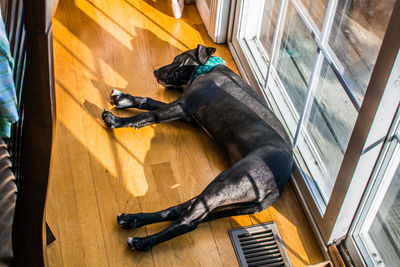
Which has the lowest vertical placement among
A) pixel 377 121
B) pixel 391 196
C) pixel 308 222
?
pixel 308 222

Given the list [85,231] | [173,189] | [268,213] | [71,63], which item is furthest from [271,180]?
[71,63]

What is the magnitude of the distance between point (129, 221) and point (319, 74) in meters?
1.01

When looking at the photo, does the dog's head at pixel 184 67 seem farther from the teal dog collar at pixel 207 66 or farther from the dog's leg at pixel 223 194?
the dog's leg at pixel 223 194

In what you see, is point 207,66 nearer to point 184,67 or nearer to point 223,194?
point 184,67

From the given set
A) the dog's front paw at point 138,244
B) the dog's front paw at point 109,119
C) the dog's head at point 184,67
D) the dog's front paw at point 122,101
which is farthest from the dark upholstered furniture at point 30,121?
the dog's head at point 184,67

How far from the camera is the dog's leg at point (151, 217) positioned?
2068 millimetres

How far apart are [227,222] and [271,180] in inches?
11.0

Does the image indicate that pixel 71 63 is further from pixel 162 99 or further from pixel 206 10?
pixel 206 10

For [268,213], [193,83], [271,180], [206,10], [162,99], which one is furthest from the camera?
[206,10]

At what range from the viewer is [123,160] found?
2.36m

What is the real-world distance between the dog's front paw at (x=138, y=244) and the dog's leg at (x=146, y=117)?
68 cm

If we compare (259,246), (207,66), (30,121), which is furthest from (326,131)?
(30,121)

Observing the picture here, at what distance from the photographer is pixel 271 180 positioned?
2066 mm

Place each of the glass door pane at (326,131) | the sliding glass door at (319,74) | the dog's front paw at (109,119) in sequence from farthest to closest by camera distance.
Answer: the dog's front paw at (109,119)
the glass door pane at (326,131)
the sliding glass door at (319,74)
